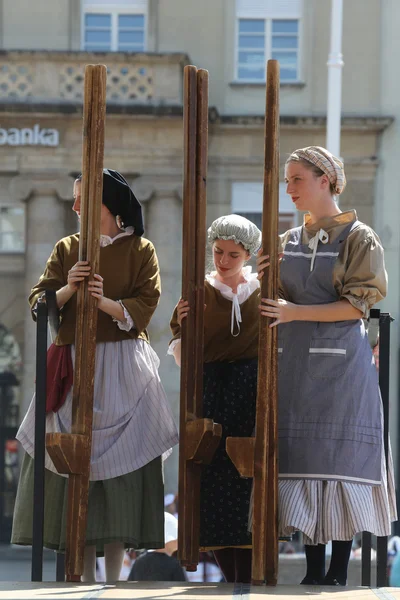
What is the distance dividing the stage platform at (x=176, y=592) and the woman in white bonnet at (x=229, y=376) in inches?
24.7

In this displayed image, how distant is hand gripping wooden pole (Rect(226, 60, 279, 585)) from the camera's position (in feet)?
13.1

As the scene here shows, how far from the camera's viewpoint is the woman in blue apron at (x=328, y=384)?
13.7 feet

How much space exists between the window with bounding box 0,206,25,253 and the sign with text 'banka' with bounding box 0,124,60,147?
900 millimetres

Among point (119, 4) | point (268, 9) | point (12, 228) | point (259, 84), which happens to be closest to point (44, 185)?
point (12, 228)

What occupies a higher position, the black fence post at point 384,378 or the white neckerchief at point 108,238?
the white neckerchief at point 108,238

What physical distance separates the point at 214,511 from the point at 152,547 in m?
0.25

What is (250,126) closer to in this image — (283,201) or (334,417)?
(283,201)

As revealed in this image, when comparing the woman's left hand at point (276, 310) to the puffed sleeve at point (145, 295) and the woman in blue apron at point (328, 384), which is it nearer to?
the woman in blue apron at point (328, 384)

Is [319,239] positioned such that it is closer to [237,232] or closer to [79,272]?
[237,232]

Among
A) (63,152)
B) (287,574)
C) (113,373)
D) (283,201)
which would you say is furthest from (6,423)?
(113,373)

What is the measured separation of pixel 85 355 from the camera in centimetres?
416

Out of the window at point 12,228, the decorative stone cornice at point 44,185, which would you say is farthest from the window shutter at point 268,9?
the window at point 12,228

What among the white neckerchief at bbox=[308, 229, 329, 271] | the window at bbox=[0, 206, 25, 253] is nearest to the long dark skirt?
the white neckerchief at bbox=[308, 229, 329, 271]

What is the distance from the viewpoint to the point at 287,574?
29.9 feet
